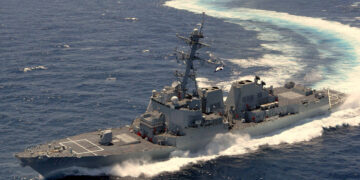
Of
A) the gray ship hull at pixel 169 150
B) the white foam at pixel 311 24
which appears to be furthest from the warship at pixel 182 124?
the white foam at pixel 311 24

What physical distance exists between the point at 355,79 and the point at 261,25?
38.9 meters

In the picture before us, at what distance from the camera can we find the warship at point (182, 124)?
124 feet

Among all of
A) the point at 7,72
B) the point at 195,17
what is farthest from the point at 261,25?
the point at 7,72

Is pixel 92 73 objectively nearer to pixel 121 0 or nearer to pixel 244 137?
pixel 244 137

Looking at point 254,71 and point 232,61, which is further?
point 232,61

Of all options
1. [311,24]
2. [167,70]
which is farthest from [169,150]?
[311,24]

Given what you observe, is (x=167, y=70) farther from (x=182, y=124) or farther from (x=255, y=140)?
(x=182, y=124)

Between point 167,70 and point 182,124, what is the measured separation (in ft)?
93.8

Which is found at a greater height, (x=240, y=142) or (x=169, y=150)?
(x=169, y=150)

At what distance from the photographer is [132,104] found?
56031mm

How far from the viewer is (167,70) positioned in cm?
6969

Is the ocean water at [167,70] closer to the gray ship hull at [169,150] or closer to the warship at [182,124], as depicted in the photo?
the gray ship hull at [169,150]

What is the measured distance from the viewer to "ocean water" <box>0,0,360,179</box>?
136 feet

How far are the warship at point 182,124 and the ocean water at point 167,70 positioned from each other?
124 centimetres
